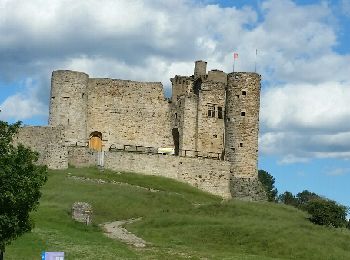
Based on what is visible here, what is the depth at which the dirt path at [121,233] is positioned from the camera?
36062 mm

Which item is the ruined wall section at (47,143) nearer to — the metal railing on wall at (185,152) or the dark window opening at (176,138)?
the metal railing on wall at (185,152)

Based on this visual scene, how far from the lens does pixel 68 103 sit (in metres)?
63.8

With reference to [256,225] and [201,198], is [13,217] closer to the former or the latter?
[256,225]

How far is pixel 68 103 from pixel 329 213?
2694 centimetres

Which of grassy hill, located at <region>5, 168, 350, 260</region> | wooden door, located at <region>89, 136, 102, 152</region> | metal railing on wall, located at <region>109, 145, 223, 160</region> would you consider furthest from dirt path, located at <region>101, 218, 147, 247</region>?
wooden door, located at <region>89, 136, 102, 152</region>

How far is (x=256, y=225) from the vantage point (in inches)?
1655

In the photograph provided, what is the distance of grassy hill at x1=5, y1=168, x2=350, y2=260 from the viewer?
3256 cm

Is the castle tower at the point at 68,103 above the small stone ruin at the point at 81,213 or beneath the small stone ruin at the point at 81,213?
above

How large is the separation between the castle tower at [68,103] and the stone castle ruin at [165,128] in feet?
0.31

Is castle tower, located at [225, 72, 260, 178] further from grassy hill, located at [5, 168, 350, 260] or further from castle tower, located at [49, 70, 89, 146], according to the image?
castle tower, located at [49, 70, 89, 146]

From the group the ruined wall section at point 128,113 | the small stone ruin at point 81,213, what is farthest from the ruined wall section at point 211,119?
the small stone ruin at point 81,213

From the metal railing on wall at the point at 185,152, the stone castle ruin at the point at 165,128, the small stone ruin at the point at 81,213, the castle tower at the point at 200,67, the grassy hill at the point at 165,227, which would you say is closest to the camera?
the grassy hill at the point at 165,227

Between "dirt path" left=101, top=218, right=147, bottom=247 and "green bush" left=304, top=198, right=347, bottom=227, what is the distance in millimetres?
14287

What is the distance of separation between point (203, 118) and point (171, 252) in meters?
35.5
